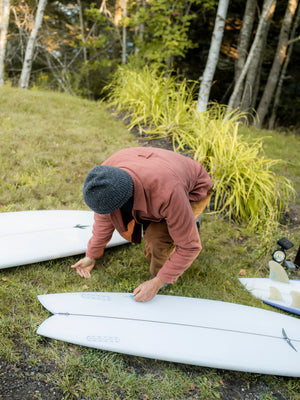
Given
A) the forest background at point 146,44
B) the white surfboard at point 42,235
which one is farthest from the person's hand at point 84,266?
the forest background at point 146,44

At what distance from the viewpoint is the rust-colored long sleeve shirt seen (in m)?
1.53

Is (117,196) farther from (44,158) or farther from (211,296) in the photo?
(44,158)

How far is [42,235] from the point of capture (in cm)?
254

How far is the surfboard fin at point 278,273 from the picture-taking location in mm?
2584

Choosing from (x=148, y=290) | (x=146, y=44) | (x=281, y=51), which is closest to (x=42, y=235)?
(x=148, y=290)

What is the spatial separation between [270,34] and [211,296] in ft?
31.9

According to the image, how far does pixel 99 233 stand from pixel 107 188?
0.76 metres

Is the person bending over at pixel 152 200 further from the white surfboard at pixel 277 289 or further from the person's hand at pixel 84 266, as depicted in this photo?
the white surfboard at pixel 277 289

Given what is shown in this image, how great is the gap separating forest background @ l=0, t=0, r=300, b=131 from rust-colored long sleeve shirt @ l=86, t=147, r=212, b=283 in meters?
3.81

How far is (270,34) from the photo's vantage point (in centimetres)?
939

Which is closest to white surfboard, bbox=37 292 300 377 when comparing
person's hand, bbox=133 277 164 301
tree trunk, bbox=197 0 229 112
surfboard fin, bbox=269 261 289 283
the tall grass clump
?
person's hand, bbox=133 277 164 301

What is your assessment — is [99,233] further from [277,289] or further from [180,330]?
[277,289]

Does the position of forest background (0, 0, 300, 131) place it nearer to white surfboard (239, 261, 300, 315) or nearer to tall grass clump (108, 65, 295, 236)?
tall grass clump (108, 65, 295, 236)

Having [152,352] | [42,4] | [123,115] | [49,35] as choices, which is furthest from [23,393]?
[49,35]
